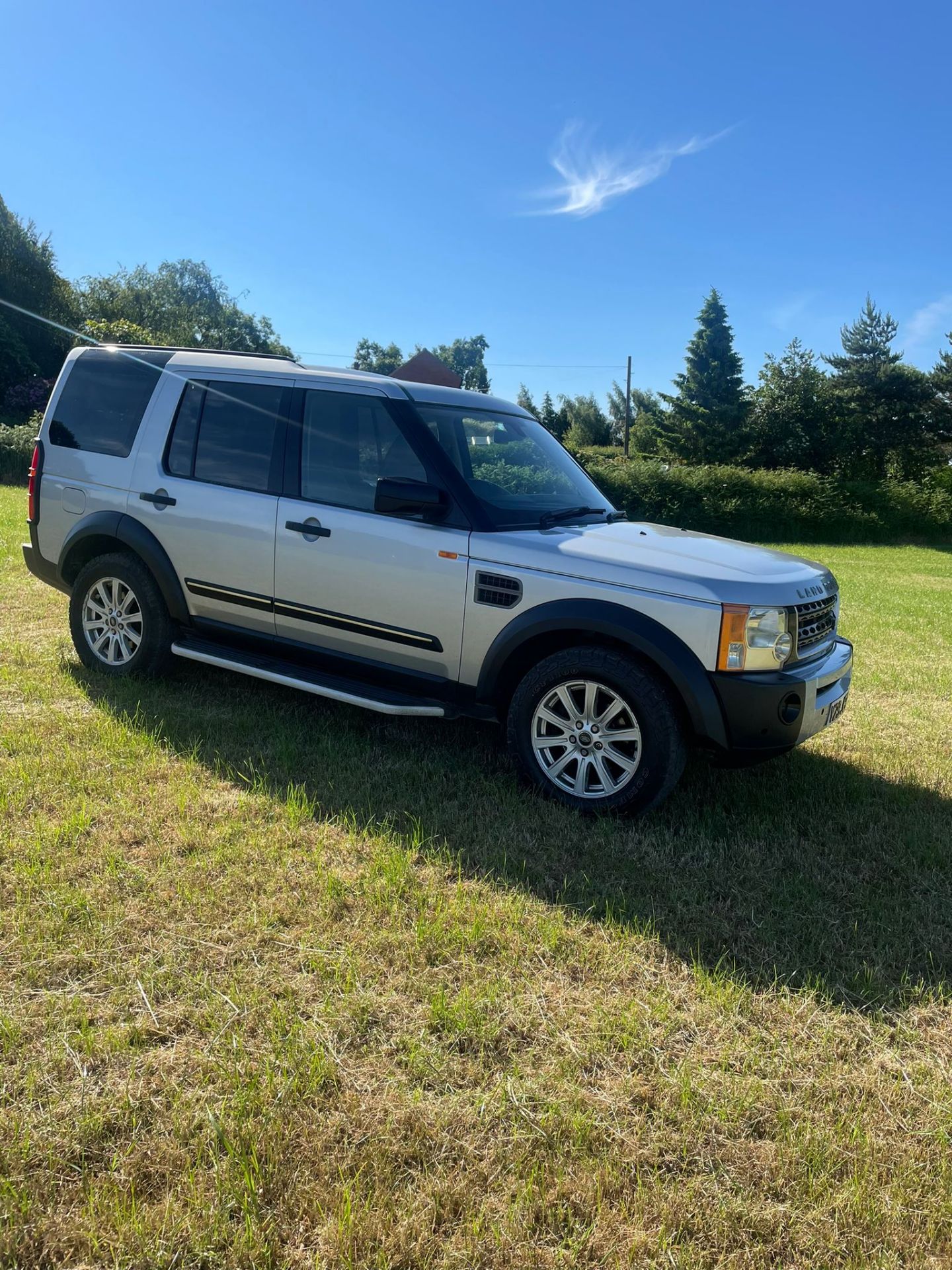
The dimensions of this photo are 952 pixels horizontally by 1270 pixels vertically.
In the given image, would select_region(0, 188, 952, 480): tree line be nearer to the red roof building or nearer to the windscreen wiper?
the red roof building

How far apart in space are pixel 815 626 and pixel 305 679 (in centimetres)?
254

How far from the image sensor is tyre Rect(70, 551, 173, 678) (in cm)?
518

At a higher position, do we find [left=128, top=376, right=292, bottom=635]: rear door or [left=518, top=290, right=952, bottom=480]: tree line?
[left=518, top=290, right=952, bottom=480]: tree line

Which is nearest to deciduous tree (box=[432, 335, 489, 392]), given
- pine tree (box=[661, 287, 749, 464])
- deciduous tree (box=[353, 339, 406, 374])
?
deciduous tree (box=[353, 339, 406, 374])

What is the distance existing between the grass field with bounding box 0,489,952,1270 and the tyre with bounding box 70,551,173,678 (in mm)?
716

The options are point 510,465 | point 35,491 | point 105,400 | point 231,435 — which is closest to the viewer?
point 510,465

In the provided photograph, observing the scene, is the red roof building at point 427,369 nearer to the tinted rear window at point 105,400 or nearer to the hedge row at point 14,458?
the hedge row at point 14,458

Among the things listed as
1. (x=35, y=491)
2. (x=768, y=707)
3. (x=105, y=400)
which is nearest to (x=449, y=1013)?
(x=768, y=707)

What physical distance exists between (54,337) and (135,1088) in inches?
1914

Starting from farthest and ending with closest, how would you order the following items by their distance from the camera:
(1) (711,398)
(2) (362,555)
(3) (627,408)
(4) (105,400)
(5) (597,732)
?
(3) (627,408) < (1) (711,398) < (4) (105,400) < (2) (362,555) < (5) (597,732)

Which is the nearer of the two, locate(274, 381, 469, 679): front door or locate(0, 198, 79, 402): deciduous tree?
locate(274, 381, 469, 679): front door

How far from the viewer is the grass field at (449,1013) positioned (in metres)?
1.87

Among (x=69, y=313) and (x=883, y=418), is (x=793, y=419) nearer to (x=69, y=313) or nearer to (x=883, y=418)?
(x=883, y=418)

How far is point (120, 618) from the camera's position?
534 cm
